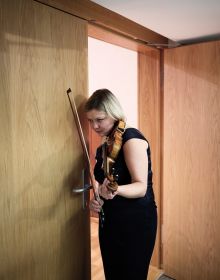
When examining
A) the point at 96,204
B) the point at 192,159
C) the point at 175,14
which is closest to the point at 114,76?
the point at 192,159

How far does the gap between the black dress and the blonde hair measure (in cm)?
11

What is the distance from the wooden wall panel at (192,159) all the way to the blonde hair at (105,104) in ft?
2.66

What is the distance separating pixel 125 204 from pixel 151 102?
104 centimetres

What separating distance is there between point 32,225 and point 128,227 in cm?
44

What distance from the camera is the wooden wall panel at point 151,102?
2.15m

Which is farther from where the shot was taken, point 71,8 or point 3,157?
point 71,8

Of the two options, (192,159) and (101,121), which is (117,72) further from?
(101,121)

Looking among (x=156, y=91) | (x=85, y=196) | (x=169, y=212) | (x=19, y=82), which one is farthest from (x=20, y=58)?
(x=169, y=212)

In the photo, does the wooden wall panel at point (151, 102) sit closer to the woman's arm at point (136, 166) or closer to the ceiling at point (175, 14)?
the ceiling at point (175, 14)

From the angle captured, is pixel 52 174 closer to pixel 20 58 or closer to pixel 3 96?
pixel 3 96

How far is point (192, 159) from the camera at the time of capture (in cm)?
204

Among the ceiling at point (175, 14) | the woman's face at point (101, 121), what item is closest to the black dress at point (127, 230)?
the woman's face at point (101, 121)

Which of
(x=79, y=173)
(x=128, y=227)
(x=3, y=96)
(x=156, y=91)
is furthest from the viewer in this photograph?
(x=156, y=91)

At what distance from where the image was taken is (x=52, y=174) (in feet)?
4.34
